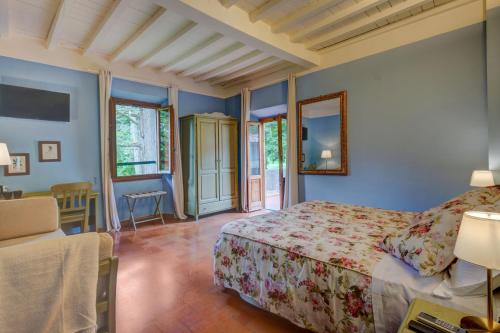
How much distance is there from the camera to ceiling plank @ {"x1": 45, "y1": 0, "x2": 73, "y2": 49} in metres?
2.67

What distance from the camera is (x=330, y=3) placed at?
273cm

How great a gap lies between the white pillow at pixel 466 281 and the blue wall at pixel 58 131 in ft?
14.9

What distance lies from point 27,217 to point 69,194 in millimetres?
1263

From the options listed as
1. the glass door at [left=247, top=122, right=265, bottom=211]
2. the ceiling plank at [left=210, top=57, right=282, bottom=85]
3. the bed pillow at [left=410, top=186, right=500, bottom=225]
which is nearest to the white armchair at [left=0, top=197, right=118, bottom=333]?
the bed pillow at [left=410, top=186, right=500, bottom=225]

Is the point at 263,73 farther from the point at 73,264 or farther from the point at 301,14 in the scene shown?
the point at 73,264

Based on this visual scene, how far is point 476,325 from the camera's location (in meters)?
0.88

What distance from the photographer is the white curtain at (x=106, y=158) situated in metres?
4.09

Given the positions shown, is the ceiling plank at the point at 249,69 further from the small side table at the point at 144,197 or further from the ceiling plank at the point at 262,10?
the small side table at the point at 144,197

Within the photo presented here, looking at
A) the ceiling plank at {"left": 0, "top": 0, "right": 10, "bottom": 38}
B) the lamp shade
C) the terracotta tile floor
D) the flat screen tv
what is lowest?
the terracotta tile floor

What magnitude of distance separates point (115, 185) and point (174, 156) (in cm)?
115

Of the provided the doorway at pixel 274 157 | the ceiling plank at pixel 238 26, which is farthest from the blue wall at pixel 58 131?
the doorway at pixel 274 157

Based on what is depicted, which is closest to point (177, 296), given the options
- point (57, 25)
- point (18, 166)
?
point (18, 166)

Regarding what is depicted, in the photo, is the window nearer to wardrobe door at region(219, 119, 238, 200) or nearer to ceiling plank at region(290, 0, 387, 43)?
wardrobe door at region(219, 119, 238, 200)

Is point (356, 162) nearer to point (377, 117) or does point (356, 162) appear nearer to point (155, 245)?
point (377, 117)
